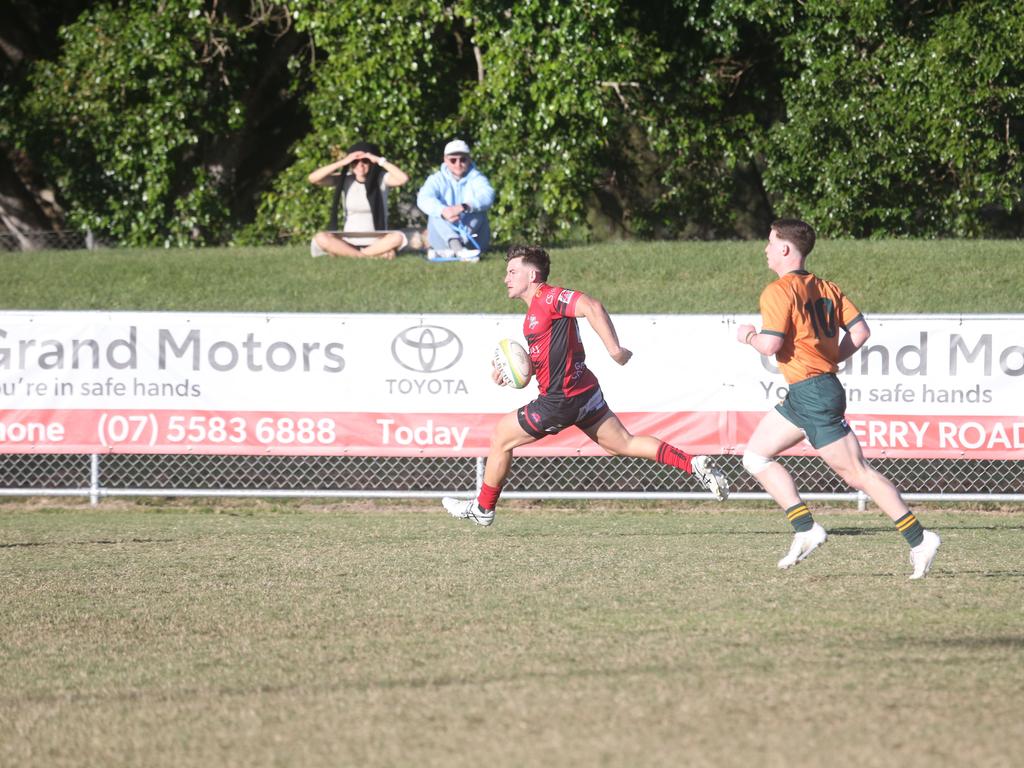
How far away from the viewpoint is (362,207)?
16.6 metres

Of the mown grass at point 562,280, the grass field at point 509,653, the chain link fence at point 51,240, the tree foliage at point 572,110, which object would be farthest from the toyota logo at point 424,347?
the chain link fence at point 51,240

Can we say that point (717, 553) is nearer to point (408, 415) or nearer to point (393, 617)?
point (393, 617)

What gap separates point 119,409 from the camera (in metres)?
12.0

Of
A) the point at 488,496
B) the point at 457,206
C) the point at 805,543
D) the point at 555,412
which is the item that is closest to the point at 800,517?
the point at 805,543

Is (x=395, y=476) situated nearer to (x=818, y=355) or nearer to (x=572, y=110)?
(x=818, y=355)

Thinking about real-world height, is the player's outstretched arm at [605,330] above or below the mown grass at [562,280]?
above

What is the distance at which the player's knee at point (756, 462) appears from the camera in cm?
720

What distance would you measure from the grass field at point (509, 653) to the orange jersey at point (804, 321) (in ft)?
3.70

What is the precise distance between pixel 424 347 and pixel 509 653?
6676 mm

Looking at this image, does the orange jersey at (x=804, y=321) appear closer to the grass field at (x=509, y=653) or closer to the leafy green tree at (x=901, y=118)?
the grass field at (x=509, y=653)

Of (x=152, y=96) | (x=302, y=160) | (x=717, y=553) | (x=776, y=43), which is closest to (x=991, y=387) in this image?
(x=717, y=553)

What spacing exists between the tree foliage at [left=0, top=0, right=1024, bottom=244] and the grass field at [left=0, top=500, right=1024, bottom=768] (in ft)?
35.9

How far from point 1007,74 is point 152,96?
1242cm

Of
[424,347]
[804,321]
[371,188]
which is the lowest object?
[424,347]
